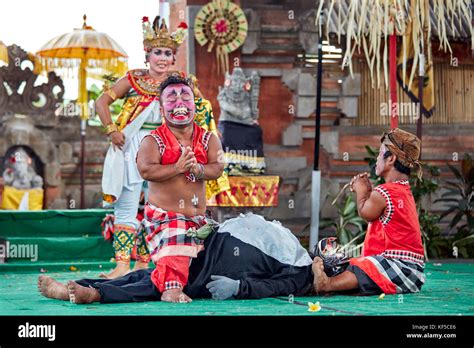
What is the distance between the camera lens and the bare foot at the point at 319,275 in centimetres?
538

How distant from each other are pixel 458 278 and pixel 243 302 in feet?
8.29

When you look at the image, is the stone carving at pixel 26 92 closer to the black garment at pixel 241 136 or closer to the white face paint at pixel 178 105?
the black garment at pixel 241 136

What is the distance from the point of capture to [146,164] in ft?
17.7

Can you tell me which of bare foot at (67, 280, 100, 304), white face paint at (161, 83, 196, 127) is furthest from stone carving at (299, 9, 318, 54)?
bare foot at (67, 280, 100, 304)

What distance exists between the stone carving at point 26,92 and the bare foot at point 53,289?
Result: 9130 mm

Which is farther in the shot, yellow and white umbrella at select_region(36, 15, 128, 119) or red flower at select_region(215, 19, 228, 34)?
yellow and white umbrella at select_region(36, 15, 128, 119)

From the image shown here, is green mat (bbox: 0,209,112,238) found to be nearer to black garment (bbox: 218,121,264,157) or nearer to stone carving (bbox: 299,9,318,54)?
black garment (bbox: 218,121,264,157)


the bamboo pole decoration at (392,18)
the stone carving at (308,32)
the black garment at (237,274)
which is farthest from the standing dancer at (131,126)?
the stone carving at (308,32)

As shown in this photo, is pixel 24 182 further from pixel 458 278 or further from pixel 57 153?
pixel 458 278

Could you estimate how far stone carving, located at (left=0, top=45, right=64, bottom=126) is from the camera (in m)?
14.0

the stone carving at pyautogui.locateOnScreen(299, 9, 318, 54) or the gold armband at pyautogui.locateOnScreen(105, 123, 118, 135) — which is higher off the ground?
the stone carving at pyautogui.locateOnScreen(299, 9, 318, 54)

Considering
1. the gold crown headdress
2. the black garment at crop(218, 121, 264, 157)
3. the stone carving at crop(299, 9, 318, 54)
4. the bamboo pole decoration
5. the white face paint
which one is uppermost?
the stone carving at crop(299, 9, 318, 54)

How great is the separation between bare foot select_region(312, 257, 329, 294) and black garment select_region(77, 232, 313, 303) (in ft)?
0.11
